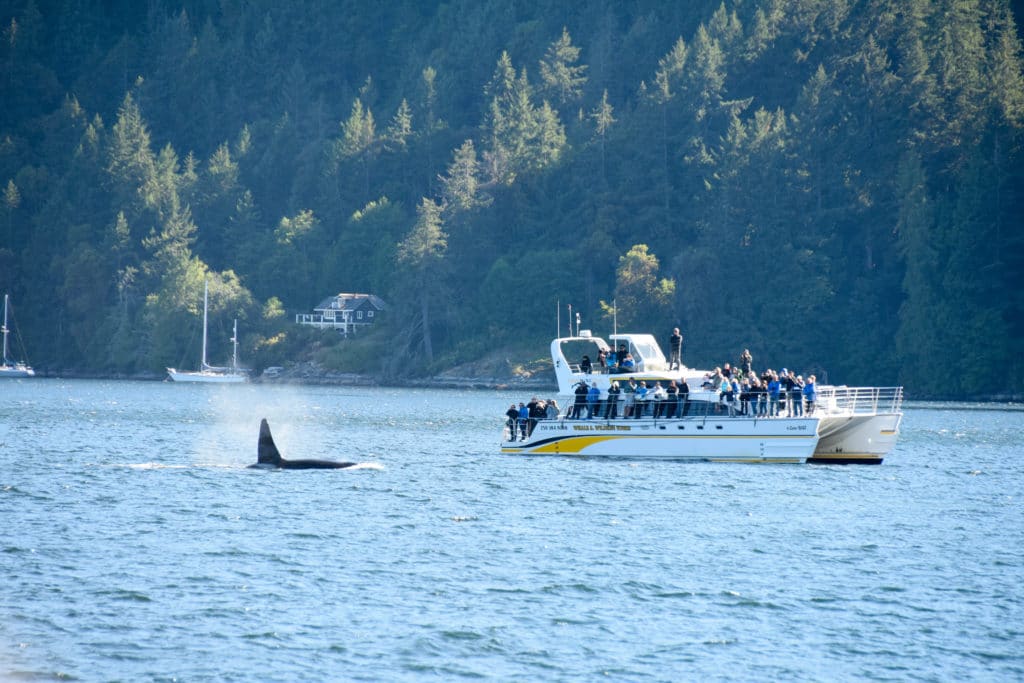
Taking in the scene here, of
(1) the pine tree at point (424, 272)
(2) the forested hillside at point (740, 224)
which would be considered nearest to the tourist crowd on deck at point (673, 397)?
(2) the forested hillside at point (740, 224)

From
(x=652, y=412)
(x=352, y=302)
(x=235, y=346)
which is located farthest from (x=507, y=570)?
(x=352, y=302)

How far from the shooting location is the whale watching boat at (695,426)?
195 ft

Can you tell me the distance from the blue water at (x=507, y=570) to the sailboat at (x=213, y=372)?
363 feet

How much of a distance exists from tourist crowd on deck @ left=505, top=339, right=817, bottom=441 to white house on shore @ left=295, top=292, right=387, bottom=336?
122 meters

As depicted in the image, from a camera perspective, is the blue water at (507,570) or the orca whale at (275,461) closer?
the blue water at (507,570)

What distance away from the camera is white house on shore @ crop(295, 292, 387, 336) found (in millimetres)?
186250

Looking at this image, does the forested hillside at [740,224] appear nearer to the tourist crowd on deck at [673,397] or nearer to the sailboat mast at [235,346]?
the sailboat mast at [235,346]

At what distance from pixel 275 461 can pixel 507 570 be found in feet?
84.7

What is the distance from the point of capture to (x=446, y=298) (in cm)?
17200

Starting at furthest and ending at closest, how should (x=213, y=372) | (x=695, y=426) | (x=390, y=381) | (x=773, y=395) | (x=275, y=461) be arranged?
(x=213, y=372), (x=390, y=381), (x=275, y=461), (x=695, y=426), (x=773, y=395)

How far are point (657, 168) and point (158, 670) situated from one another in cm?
14456

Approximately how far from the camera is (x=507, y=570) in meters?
37.3

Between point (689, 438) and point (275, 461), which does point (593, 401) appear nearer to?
point (689, 438)

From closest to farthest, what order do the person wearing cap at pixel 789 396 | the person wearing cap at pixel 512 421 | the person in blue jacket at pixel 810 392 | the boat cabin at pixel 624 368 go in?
the person in blue jacket at pixel 810 392
the person wearing cap at pixel 789 396
the boat cabin at pixel 624 368
the person wearing cap at pixel 512 421
